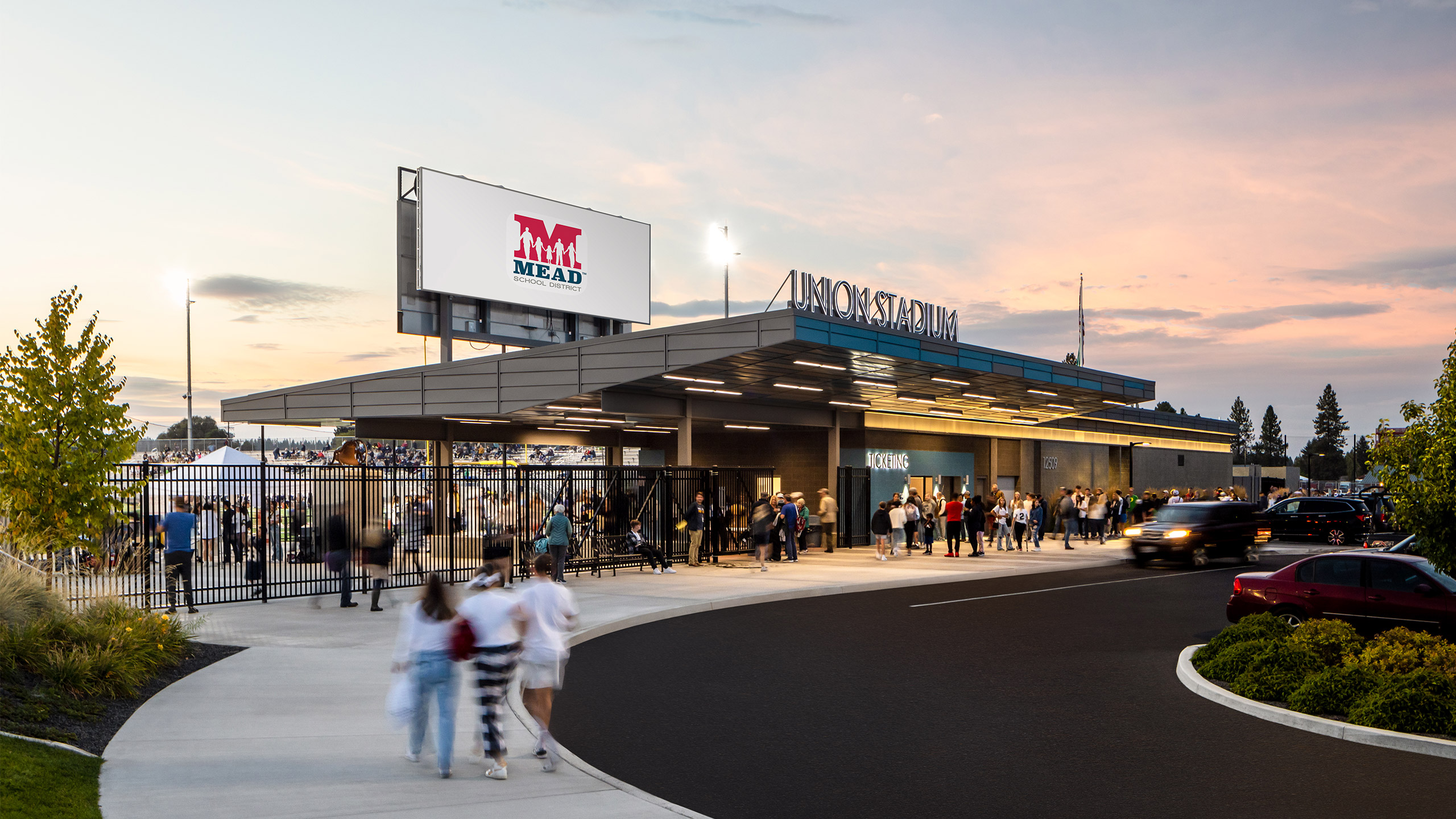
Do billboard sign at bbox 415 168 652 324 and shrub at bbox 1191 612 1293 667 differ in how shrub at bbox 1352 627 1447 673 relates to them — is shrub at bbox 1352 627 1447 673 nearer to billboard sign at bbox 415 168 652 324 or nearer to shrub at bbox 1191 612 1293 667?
shrub at bbox 1191 612 1293 667

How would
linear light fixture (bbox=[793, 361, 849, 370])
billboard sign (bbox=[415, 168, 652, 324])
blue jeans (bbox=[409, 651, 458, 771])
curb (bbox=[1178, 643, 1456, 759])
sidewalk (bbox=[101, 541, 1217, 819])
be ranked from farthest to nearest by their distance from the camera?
1. billboard sign (bbox=[415, 168, 652, 324])
2. linear light fixture (bbox=[793, 361, 849, 370])
3. curb (bbox=[1178, 643, 1456, 759])
4. blue jeans (bbox=[409, 651, 458, 771])
5. sidewalk (bbox=[101, 541, 1217, 819])

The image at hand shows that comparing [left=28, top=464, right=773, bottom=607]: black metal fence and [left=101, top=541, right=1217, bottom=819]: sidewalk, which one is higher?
[left=28, top=464, right=773, bottom=607]: black metal fence

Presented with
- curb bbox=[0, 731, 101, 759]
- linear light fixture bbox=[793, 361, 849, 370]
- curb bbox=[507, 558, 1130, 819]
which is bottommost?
curb bbox=[507, 558, 1130, 819]

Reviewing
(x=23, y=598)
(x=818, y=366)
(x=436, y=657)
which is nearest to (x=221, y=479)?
(x=23, y=598)

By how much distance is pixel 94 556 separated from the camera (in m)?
14.1

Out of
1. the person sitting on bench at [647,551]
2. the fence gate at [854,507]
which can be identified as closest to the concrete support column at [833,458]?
the fence gate at [854,507]

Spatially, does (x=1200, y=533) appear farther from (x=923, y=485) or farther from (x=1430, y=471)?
(x=1430, y=471)

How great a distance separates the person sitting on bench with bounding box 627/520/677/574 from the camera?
23.9 metres

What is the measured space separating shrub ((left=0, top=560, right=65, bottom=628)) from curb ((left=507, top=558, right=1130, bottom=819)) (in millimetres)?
4886

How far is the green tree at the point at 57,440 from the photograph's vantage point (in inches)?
516

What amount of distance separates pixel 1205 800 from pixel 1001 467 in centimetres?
3758

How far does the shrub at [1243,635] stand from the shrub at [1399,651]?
3.45 feet

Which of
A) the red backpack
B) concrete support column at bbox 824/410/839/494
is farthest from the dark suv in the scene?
the red backpack

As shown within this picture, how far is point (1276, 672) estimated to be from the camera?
10539 mm
